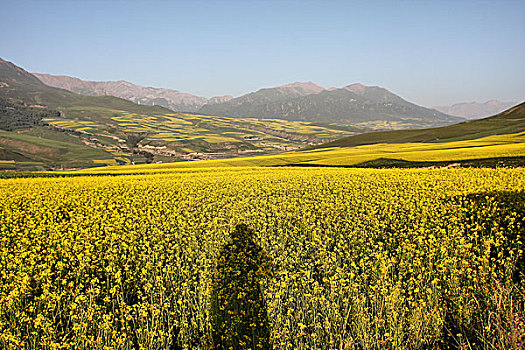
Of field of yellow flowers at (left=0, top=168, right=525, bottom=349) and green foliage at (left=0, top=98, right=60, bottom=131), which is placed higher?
green foliage at (left=0, top=98, right=60, bottom=131)

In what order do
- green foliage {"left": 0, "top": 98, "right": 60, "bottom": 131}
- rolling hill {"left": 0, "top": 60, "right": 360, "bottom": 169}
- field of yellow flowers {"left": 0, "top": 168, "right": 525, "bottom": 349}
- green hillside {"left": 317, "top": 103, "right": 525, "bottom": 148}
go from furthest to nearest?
green foliage {"left": 0, "top": 98, "right": 60, "bottom": 131} → rolling hill {"left": 0, "top": 60, "right": 360, "bottom": 169} → green hillside {"left": 317, "top": 103, "right": 525, "bottom": 148} → field of yellow flowers {"left": 0, "top": 168, "right": 525, "bottom": 349}

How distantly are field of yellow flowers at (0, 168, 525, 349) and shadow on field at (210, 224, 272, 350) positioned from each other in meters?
0.08

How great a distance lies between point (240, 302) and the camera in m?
6.11

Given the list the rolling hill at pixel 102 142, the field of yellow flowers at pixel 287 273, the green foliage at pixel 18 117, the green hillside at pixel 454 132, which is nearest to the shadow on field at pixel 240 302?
the field of yellow flowers at pixel 287 273

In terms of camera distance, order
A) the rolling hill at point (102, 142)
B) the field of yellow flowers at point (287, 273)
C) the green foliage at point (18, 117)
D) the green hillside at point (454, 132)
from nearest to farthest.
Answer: the field of yellow flowers at point (287, 273) < the green hillside at point (454, 132) < the rolling hill at point (102, 142) < the green foliage at point (18, 117)

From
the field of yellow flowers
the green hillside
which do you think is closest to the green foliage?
the green hillside

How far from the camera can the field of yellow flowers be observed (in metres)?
5.13

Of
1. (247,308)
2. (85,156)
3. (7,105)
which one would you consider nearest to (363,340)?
(247,308)

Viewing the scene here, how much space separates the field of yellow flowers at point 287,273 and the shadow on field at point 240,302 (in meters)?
0.08

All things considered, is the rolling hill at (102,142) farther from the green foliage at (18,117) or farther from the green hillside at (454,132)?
the green hillside at (454,132)

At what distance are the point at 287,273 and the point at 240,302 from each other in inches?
41.5

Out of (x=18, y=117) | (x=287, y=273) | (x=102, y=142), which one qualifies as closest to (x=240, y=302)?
(x=287, y=273)

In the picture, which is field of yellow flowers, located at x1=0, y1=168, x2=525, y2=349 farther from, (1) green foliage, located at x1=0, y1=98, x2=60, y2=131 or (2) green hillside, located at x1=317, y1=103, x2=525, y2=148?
(1) green foliage, located at x1=0, y1=98, x2=60, y2=131

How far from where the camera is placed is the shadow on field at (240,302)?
516 centimetres
